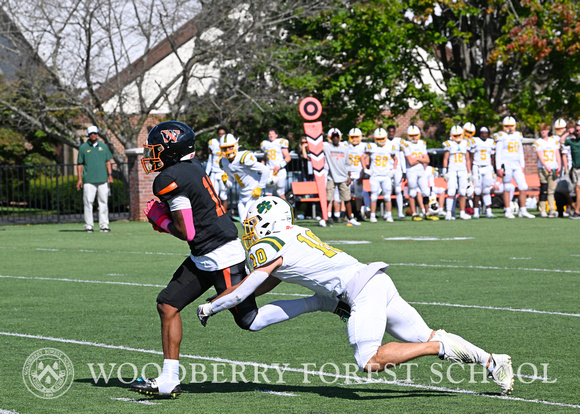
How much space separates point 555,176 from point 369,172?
4.39 metres

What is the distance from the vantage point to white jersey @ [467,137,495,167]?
21.7 m

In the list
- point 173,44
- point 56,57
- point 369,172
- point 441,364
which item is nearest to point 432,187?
point 369,172

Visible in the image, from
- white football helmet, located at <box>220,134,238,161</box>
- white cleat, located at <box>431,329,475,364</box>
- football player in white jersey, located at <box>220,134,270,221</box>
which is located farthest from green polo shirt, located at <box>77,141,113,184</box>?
white cleat, located at <box>431,329,475,364</box>

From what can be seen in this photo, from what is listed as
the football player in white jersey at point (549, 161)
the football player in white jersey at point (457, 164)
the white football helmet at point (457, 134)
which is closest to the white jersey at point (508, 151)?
the football player in white jersey at point (549, 161)

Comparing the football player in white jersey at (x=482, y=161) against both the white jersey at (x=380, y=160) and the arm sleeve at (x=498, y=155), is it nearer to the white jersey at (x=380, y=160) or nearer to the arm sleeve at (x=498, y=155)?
the arm sleeve at (x=498, y=155)

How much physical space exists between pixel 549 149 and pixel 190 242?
17.4 metres

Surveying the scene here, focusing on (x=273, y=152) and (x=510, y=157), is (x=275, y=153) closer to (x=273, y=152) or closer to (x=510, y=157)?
(x=273, y=152)

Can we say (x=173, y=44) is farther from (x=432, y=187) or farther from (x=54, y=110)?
(x=432, y=187)

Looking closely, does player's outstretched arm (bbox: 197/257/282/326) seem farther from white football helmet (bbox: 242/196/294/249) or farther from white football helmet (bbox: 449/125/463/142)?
white football helmet (bbox: 449/125/463/142)

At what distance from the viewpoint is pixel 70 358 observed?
21.2 feet

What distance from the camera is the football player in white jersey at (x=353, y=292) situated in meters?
5.06

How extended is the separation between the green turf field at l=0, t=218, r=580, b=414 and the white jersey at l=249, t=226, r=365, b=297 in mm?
662

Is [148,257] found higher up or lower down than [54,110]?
lower down

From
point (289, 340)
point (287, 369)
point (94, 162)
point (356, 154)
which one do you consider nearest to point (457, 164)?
point (356, 154)
